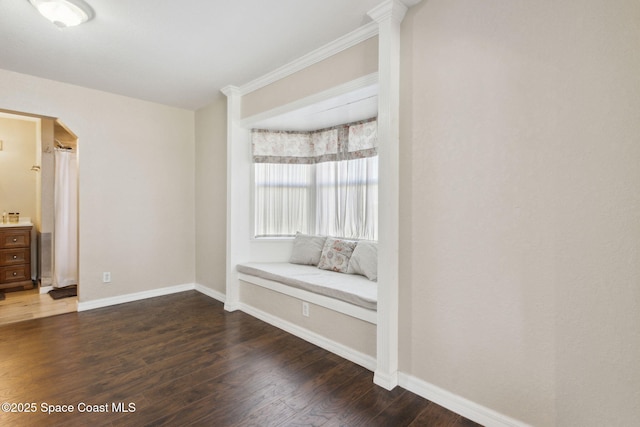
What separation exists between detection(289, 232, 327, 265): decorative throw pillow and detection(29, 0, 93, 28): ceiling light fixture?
278cm

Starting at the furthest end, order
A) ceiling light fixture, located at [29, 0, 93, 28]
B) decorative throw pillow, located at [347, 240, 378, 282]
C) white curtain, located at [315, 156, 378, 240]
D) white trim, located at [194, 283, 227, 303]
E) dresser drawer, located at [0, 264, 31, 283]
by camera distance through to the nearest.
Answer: dresser drawer, located at [0, 264, 31, 283] < white trim, located at [194, 283, 227, 303] < white curtain, located at [315, 156, 378, 240] < decorative throw pillow, located at [347, 240, 378, 282] < ceiling light fixture, located at [29, 0, 93, 28]

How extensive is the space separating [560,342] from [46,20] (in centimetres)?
389

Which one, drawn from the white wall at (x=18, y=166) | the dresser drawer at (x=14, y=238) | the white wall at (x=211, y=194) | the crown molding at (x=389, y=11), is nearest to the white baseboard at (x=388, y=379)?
the white wall at (x=211, y=194)

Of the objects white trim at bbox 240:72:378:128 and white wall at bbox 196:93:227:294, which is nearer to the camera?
white trim at bbox 240:72:378:128

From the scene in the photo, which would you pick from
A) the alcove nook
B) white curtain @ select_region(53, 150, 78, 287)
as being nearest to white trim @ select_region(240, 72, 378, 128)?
the alcove nook

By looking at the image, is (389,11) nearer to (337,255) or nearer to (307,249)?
(337,255)

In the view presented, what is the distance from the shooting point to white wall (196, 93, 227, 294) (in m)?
3.99

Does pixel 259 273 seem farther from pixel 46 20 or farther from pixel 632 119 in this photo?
pixel 632 119

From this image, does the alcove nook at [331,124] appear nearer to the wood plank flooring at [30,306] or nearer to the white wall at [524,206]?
the white wall at [524,206]

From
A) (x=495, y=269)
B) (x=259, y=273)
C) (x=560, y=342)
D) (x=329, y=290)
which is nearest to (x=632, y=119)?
(x=495, y=269)

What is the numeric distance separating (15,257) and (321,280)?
4.62 m

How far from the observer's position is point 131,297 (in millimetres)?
3982

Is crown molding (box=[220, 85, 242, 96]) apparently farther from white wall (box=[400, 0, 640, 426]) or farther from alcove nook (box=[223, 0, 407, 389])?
white wall (box=[400, 0, 640, 426])

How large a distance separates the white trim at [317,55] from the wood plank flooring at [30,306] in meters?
3.39
